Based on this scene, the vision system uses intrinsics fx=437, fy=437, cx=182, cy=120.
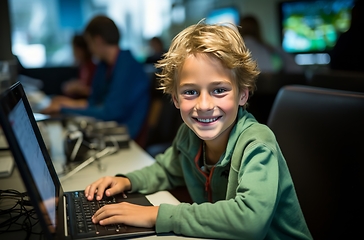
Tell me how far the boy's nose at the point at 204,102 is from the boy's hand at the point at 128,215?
9.7 inches

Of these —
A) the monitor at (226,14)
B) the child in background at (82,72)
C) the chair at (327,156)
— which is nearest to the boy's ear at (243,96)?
the chair at (327,156)

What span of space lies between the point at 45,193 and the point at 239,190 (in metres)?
0.39

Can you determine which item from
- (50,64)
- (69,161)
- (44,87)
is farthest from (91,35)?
(50,64)

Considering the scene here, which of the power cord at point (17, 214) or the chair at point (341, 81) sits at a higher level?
the chair at point (341, 81)

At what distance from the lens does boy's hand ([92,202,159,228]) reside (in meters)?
0.93

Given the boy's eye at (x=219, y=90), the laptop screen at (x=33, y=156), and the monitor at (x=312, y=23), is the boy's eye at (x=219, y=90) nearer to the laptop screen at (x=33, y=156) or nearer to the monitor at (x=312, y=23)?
the laptop screen at (x=33, y=156)

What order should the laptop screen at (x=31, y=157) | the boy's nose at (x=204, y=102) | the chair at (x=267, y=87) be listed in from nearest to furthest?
the laptop screen at (x=31, y=157), the boy's nose at (x=204, y=102), the chair at (x=267, y=87)

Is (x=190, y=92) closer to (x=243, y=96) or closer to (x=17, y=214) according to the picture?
(x=243, y=96)

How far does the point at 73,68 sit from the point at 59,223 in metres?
5.54

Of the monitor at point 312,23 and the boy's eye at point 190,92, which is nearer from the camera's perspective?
the boy's eye at point 190,92

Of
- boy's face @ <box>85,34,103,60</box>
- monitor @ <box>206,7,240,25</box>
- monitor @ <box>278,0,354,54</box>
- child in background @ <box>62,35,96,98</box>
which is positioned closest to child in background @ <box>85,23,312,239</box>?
boy's face @ <box>85,34,103,60</box>

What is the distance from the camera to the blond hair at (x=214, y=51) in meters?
1.00

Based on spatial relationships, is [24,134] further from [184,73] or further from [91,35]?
[91,35]

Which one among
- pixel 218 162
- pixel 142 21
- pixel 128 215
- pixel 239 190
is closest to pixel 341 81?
pixel 218 162
